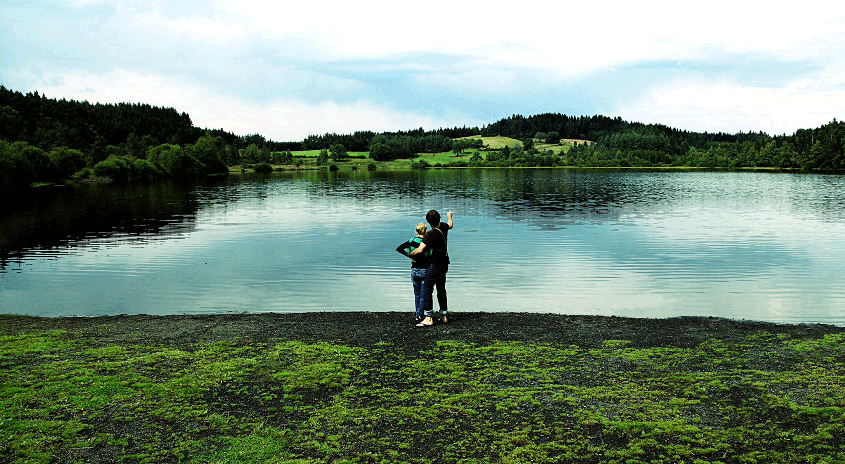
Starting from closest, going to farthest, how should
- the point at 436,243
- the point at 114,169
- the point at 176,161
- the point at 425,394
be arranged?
the point at 425,394, the point at 436,243, the point at 114,169, the point at 176,161

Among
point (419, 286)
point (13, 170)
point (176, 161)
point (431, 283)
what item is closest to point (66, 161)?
point (13, 170)

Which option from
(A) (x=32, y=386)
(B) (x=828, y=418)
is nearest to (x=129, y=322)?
(A) (x=32, y=386)

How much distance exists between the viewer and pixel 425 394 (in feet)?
33.0

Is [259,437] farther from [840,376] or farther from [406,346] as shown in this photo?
[840,376]

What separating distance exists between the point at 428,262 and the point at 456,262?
15061mm

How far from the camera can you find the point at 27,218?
53.8 m

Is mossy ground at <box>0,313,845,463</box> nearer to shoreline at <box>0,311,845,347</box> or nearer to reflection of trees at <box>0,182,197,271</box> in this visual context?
shoreline at <box>0,311,845,347</box>

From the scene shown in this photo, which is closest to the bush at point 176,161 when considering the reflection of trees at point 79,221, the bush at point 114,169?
the bush at point 114,169

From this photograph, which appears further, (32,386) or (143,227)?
(143,227)

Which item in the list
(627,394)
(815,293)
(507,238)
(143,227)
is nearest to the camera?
(627,394)

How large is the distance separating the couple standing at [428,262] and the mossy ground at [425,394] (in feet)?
2.07

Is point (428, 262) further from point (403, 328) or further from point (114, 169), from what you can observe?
point (114, 169)

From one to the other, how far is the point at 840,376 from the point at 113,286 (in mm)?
25205

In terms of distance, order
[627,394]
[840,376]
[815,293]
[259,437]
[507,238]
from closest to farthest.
Answer: 1. [259,437]
2. [627,394]
3. [840,376]
4. [815,293]
5. [507,238]
